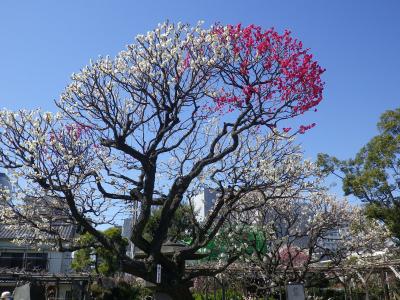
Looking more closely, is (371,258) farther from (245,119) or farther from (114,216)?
(114,216)

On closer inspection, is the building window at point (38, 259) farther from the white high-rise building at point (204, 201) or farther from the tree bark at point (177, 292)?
the tree bark at point (177, 292)

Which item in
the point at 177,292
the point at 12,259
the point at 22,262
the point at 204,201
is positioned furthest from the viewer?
the point at 12,259

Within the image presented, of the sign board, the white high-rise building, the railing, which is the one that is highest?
the white high-rise building

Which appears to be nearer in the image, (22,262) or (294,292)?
(294,292)

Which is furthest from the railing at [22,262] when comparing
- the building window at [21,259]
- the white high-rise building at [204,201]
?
Answer: the white high-rise building at [204,201]

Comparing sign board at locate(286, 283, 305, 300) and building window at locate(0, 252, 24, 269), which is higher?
Result: building window at locate(0, 252, 24, 269)

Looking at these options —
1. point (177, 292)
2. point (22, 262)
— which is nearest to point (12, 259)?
point (22, 262)

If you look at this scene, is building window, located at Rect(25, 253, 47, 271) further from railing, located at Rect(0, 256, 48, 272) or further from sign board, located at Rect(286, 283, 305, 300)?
sign board, located at Rect(286, 283, 305, 300)

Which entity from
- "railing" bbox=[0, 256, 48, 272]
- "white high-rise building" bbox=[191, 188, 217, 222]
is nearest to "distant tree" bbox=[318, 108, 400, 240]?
"white high-rise building" bbox=[191, 188, 217, 222]

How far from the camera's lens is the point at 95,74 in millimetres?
8727

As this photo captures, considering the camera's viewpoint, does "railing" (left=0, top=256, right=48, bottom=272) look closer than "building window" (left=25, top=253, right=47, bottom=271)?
Yes

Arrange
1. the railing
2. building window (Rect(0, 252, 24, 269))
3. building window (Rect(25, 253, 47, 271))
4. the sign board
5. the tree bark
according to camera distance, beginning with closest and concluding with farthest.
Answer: the tree bark
the sign board
the railing
building window (Rect(0, 252, 24, 269))
building window (Rect(25, 253, 47, 271))

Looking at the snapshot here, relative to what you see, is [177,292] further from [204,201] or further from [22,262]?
[22,262]

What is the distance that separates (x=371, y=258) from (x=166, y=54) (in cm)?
1081
